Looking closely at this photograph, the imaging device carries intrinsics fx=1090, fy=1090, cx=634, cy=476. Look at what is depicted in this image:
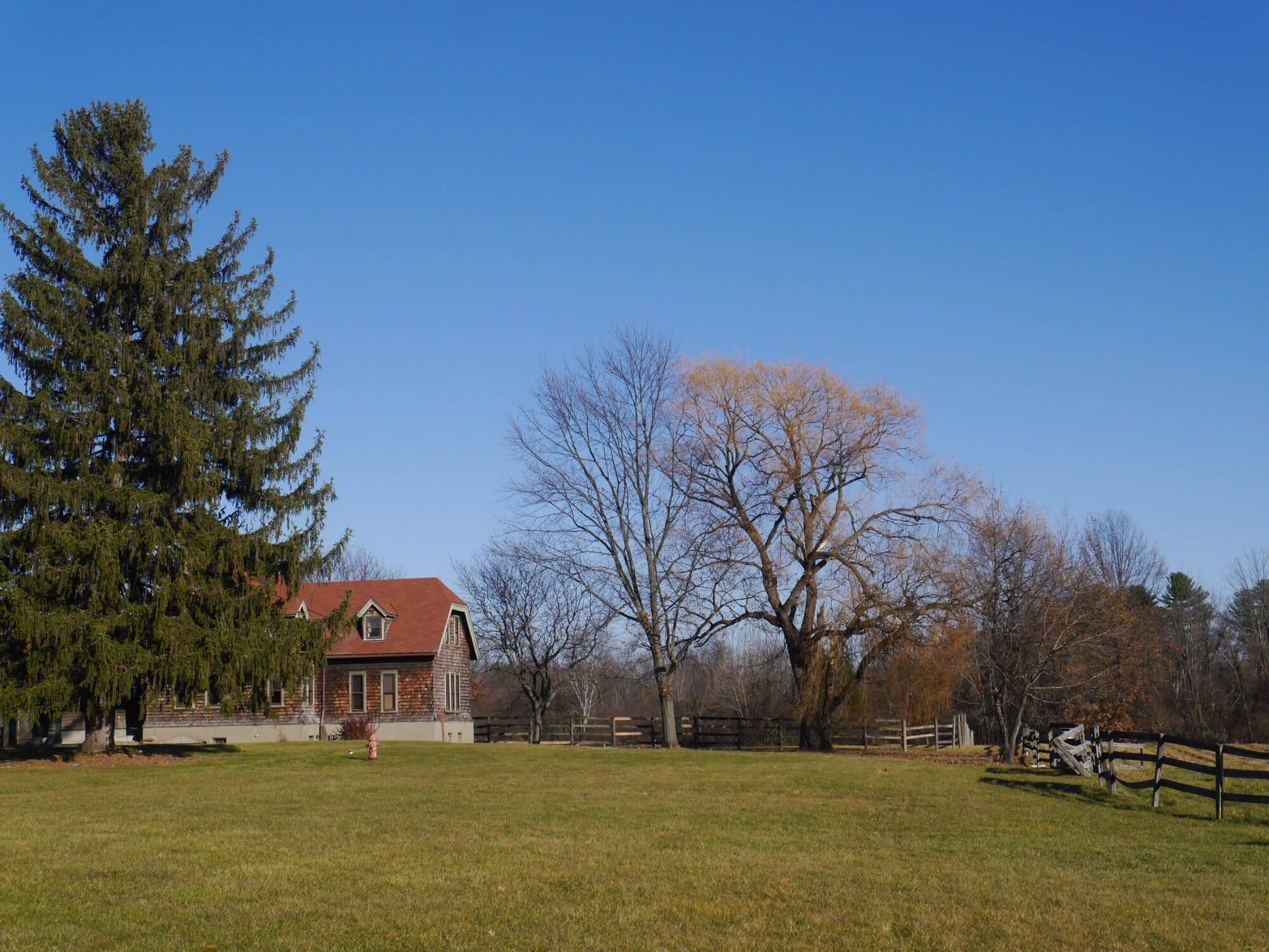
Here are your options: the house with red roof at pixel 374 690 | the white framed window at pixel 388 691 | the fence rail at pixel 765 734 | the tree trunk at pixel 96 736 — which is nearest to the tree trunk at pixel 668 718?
the fence rail at pixel 765 734

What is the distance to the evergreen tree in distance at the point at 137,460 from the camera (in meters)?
24.9

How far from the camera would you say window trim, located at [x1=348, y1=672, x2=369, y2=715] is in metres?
42.8

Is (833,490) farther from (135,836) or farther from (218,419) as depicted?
(135,836)

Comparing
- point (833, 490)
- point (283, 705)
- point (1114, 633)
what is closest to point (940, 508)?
point (833, 490)

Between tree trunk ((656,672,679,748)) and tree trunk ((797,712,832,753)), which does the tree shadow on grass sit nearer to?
tree trunk ((656,672,679,748))

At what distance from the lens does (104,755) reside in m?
27.0

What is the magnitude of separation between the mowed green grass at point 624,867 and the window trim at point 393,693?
21.8 metres

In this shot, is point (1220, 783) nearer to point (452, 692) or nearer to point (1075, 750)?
point (1075, 750)

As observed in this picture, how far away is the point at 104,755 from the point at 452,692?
62.3 ft

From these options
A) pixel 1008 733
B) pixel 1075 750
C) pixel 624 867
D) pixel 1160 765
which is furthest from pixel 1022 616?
pixel 624 867

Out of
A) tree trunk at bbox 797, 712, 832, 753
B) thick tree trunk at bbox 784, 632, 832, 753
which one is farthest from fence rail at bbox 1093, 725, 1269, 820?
tree trunk at bbox 797, 712, 832, 753

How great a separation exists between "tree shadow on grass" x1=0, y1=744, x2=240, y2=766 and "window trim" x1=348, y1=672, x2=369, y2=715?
38.3ft

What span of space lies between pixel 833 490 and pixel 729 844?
23.1 metres

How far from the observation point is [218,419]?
27.6m
